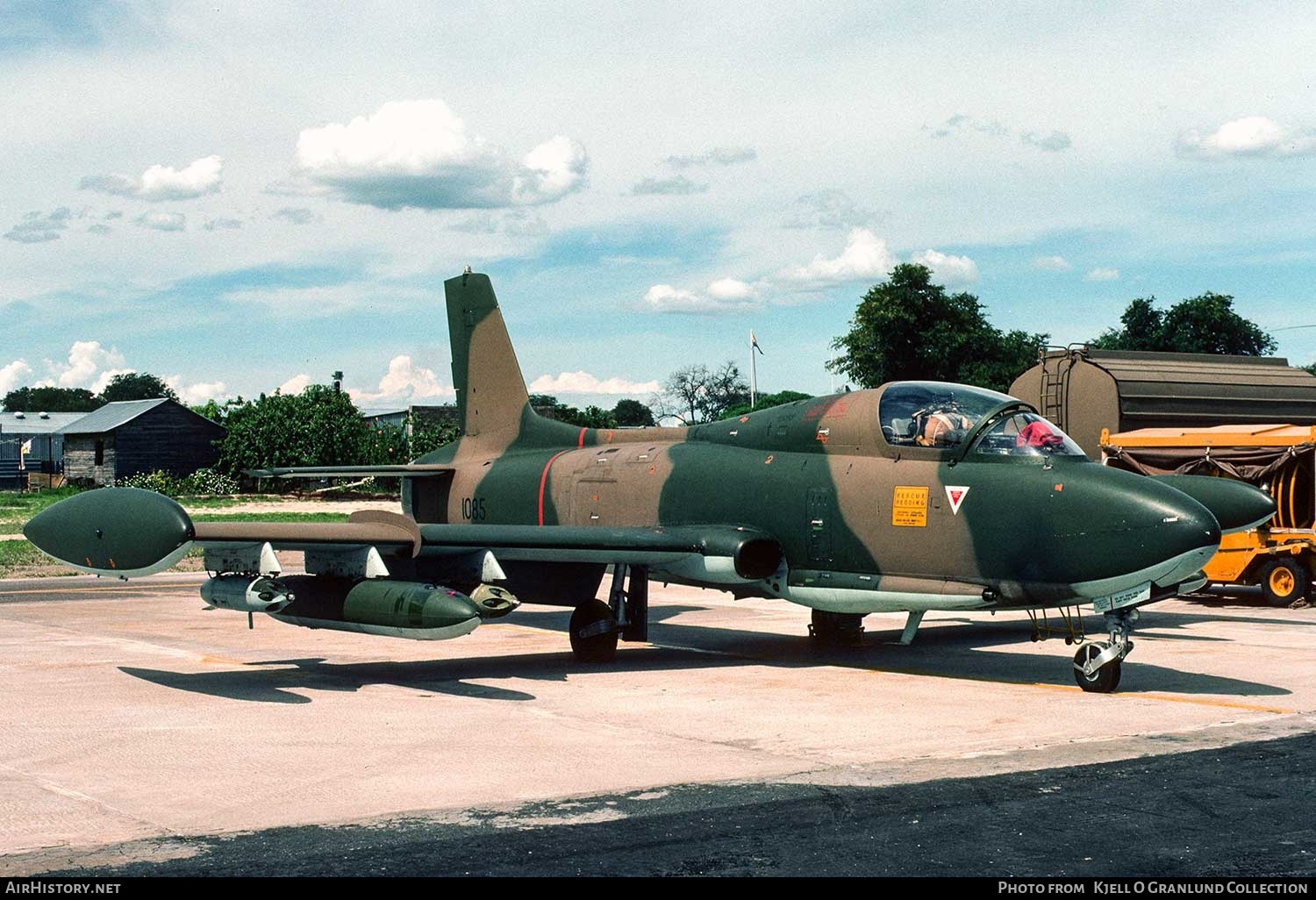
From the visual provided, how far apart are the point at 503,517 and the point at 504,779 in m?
9.20

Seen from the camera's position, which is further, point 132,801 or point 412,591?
point 412,591

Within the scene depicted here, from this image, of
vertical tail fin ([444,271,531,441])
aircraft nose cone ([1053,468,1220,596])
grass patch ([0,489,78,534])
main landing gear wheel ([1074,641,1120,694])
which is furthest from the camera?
grass patch ([0,489,78,534])

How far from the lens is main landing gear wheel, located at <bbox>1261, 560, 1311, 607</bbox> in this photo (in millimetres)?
21438

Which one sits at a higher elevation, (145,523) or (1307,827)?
(145,523)

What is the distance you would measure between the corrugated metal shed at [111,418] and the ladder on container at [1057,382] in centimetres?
6277

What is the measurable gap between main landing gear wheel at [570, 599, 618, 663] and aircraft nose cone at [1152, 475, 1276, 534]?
614 cm

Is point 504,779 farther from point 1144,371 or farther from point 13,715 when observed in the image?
point 1144,371

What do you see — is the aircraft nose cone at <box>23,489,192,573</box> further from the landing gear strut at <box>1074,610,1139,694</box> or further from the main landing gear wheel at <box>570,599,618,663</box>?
the landing gear strut at <box>1074,610,1139,694</box>

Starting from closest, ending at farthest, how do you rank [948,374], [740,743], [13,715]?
[740,743]
[13,715]
[948,374]

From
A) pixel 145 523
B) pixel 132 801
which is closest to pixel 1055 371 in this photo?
pixel 145 523

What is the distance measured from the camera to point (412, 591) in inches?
505

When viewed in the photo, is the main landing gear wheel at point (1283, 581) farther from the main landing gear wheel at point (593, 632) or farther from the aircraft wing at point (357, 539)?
the main landing gear wheel at point (593, 632)

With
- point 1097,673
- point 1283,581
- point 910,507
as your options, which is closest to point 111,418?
point 1283,581

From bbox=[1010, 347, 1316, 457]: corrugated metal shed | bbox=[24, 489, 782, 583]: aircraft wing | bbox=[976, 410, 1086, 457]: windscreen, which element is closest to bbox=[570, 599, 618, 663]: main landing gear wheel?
bbox=[24, 489, 782, 583]: aircraft wing
